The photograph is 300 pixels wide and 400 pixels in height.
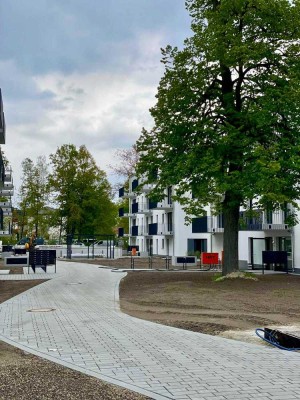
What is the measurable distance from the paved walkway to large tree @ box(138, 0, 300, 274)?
886 centimetres

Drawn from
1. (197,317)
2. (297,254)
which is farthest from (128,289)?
(297,254)

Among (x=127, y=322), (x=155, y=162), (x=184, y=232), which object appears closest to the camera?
(x=127, y=322)

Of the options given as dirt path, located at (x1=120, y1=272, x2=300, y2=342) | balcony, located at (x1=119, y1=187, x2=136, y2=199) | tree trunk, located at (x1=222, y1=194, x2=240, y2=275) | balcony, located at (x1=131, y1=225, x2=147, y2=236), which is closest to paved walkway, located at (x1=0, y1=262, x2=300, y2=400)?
dirt path, located at (x1=120, y1=272, x2=300, y2=342)

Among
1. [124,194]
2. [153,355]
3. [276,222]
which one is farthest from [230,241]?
[124,194]

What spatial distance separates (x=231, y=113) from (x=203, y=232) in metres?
23.1

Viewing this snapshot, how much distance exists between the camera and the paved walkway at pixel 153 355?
6.14m

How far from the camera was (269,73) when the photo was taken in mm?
21641

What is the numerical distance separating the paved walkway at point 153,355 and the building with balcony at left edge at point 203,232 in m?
12.7

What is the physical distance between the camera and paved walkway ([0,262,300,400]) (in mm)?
6145

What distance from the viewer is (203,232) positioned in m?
43.5

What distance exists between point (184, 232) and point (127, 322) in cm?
3695

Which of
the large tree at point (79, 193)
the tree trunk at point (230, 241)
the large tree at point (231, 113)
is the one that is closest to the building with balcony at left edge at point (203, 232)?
the tree trunk at point (230, 241)

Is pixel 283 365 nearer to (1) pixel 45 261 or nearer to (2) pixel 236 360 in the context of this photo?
(2) pixel 236 360

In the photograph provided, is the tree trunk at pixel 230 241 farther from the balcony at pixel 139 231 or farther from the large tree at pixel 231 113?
the balcony at pixel 139 231
